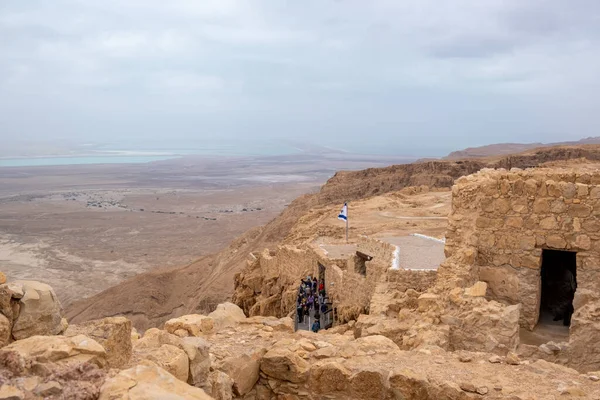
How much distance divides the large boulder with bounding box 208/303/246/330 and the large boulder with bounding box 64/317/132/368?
2.53 m

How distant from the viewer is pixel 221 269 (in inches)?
1070

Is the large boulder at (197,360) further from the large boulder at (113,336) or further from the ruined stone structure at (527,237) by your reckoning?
the ruined stone structure at (527,237)

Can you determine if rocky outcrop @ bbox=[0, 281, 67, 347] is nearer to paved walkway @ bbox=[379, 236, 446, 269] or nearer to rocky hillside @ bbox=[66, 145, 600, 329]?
paved walkway @ bbox=[379, 236, 446, 269]

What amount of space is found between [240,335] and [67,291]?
2580 cm

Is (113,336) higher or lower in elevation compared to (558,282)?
higher

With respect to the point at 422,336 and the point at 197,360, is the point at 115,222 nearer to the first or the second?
the point at 422,336

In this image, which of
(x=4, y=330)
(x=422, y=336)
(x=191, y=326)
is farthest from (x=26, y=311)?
(x=422, y=336)

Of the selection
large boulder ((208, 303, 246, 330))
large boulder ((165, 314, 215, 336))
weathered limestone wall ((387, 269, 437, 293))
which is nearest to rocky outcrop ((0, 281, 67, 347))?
large boulder ((165, 314, 215, 336))

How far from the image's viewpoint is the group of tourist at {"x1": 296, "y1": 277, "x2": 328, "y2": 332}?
13.0m

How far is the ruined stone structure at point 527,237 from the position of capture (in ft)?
21.9

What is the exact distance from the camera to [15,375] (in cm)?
333

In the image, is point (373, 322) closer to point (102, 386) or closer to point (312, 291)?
point (102, 386)

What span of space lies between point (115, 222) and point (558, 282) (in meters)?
52.8

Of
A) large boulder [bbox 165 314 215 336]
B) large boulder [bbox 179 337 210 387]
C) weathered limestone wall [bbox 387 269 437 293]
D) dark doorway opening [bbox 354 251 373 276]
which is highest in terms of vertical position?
large boulder [bbox 179 337 210 387]
